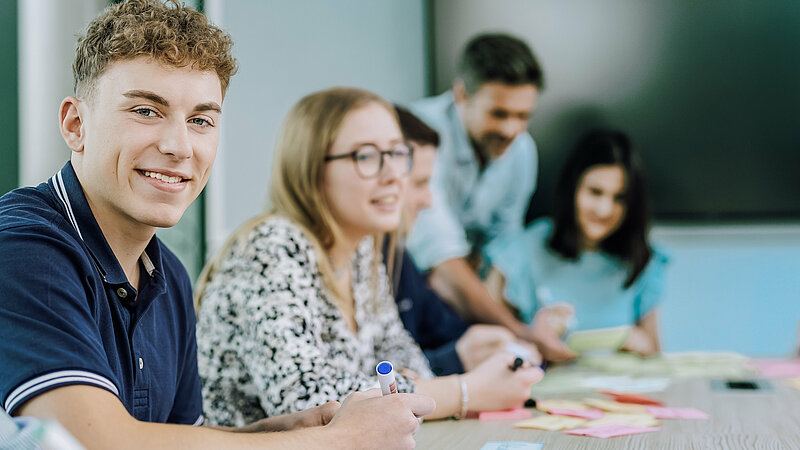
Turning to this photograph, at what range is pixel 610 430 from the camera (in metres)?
1.23

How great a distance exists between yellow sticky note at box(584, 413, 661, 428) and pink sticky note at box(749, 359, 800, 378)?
28.7 inches

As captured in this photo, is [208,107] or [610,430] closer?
[208,107]

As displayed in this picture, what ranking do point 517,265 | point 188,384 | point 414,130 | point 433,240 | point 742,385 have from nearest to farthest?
point 188,384, point 742,385, point 414,130, point 433,240, point 517,265

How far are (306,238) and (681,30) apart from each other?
204 centimetres

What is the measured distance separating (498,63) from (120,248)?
2.19 meters

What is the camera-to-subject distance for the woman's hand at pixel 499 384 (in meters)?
1.37

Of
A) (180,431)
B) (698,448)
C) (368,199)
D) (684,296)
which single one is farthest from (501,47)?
(180,431)

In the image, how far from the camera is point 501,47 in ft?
9.84

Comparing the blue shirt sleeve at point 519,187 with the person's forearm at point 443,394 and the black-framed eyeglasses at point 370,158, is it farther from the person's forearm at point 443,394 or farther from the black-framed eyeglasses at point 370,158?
the person's forearm at point 443,394

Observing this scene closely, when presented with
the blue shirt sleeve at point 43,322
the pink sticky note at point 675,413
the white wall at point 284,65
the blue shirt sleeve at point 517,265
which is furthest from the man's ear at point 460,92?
the blue shirt sleeve at point 43,322

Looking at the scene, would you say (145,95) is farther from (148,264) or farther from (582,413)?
(582,413)

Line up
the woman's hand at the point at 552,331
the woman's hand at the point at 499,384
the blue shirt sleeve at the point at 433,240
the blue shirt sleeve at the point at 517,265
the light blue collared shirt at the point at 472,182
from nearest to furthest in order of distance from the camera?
the woman's hand at the point at 499,384
the woman's hand at the point at 552,331
the blue shirt sleeve at the point at 433,240
the blue shirt sleeve at the point at 517,265
the light blue collared shirt at the point at 472,182

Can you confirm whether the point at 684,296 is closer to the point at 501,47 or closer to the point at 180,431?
the point at 501,47

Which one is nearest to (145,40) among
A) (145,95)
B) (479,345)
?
(145,95)
